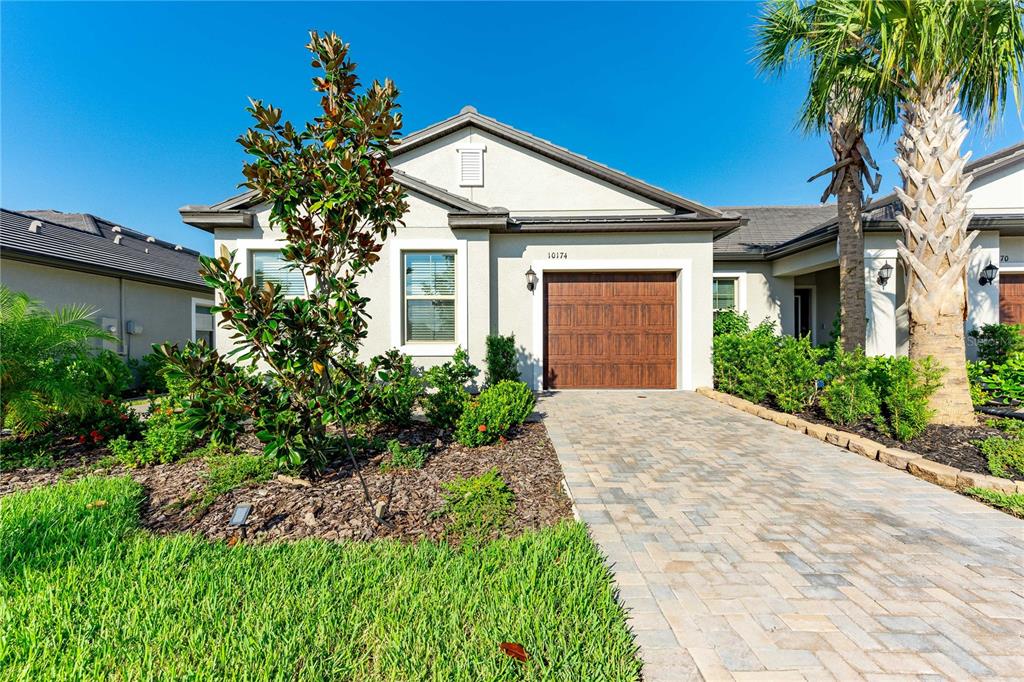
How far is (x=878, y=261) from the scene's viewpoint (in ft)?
30.0

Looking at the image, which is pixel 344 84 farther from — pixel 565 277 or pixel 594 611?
pixel 565 277

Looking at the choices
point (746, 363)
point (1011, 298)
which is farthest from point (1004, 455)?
point (1011, 298)

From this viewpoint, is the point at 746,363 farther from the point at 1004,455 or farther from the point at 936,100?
the point at 936,100

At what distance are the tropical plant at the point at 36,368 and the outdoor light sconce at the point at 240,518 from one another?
10.6 ft

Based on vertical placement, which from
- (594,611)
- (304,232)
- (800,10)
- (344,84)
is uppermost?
(800,10)

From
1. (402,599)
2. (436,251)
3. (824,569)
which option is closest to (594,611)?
(402,599)

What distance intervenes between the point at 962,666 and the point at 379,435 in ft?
16.5

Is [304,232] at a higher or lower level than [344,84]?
lower

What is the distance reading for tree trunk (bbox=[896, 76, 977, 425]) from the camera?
5.34 metres

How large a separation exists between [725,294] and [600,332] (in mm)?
5128

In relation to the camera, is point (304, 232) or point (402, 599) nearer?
point (402, 599)

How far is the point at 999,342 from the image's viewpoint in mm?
8477

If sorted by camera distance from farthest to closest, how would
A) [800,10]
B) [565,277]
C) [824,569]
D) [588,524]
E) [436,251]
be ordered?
[565,277] → [436,251] → [800,10] → [588,524] → [824,569]

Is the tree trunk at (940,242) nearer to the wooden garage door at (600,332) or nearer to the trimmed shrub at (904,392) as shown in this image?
the trimmed shrub at (904,392)
